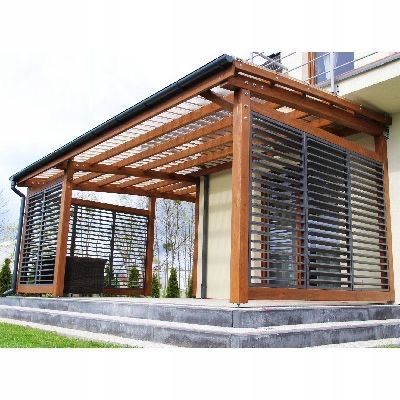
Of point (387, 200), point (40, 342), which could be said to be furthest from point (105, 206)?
point (387, 200)

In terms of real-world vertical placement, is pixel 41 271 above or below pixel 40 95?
below

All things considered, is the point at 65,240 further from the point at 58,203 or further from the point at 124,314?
the point at 124,314

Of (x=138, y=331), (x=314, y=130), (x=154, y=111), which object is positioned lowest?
(x=138, y=331)

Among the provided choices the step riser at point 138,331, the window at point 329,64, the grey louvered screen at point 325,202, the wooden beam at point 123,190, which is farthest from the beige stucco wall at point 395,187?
the wooden beam at point 123,190

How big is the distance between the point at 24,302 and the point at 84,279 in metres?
1.52

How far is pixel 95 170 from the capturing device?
1058 cm

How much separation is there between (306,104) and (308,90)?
11.2 inches

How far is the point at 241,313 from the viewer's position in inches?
190

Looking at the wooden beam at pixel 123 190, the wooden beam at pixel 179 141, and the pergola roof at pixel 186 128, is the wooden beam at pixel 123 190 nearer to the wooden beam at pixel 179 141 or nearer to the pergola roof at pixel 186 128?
the pergola roof at pixel 186 128

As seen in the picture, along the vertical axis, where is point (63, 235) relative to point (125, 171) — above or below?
below

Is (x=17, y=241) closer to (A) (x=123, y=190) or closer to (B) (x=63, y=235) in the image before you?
(B) (x=63, y=235)

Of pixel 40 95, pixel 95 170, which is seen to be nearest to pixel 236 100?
pixel 95 170

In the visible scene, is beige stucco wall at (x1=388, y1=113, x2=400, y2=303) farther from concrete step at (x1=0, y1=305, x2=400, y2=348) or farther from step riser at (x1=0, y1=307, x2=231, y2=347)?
step riser at (x1=0, y1=307, x2=231, y2=347)

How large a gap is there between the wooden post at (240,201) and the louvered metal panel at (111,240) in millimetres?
7558
